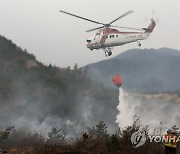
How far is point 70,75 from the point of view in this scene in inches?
3199

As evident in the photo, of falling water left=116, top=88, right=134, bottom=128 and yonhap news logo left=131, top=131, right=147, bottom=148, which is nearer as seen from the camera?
yonhap news logo left=131, top=131, right=147, bottom=148

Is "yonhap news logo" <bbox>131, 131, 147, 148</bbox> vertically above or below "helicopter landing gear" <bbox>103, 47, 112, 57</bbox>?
below

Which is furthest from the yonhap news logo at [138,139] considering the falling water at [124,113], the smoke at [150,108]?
the smoke at [150,108]

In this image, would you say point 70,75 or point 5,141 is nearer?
point 5,141

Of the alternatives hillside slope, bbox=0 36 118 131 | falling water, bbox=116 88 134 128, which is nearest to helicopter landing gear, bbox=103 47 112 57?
hillside slope, bbox=0 36 118 131

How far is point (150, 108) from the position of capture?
272 feet

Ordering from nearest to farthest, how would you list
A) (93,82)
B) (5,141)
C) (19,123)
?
(5,141), (19,123), (93,82)

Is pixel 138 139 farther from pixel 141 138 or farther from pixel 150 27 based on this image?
pixel 150 27

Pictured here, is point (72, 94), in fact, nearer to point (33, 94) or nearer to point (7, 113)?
point (33, 94)

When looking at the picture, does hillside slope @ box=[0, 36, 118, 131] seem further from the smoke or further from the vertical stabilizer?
the vertical stabilizer

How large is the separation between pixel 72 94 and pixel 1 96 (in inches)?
733

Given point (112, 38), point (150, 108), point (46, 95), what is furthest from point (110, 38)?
point (150, 108)

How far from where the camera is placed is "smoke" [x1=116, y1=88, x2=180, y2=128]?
253ft

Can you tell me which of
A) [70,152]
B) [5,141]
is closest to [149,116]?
[5,141]
